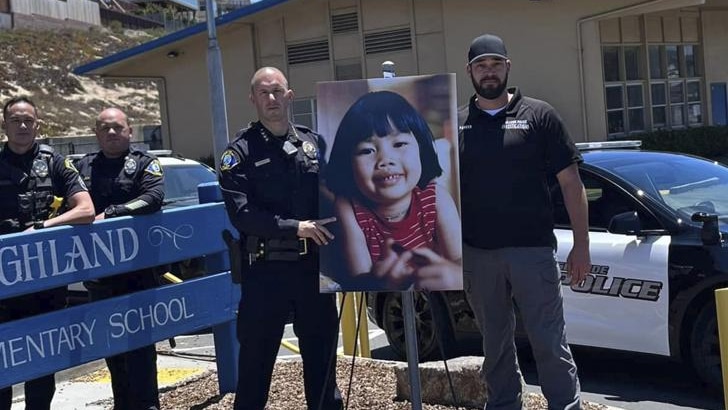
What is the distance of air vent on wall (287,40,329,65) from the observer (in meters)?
26.4

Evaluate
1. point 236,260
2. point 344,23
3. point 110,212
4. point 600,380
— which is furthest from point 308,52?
point 236,260

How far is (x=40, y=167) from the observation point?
4602mm

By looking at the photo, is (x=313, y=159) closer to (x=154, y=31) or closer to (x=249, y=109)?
(x=249, y=109)

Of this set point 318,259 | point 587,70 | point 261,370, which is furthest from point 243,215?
point 587,70

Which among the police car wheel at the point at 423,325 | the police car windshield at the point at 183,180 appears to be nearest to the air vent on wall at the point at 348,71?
the police car windshield at the point at 183,180

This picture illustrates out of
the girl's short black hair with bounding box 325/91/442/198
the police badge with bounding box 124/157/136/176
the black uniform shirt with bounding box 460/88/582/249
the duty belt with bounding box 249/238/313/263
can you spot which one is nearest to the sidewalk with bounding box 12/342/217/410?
the police badge with bounding box 124/157/136/176

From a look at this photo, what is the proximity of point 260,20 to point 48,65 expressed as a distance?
31.0 meters

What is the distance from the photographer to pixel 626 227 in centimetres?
572

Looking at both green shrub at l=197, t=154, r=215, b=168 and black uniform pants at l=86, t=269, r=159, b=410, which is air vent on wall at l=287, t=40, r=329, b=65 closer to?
green shrub at l=197, t=154, r=215, b=168

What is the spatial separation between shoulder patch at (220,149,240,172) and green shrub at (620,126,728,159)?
839 inches

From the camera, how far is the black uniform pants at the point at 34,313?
4.47 meters

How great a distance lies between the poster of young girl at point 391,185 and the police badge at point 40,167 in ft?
5.01

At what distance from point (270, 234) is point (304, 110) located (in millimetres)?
22877

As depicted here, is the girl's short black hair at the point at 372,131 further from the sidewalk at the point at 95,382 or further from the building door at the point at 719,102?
the building door at the point at 719,102
